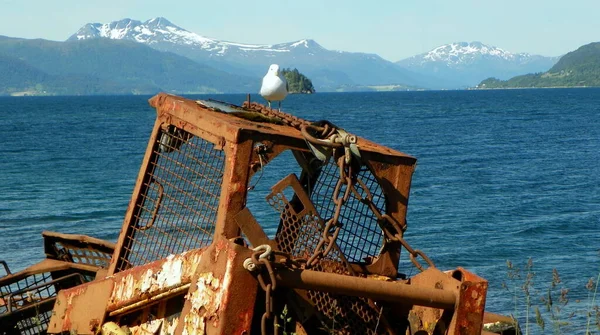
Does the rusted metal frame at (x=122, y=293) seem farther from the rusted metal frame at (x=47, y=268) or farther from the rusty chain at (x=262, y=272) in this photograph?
the rusted metal frame at (x=47, y=268)

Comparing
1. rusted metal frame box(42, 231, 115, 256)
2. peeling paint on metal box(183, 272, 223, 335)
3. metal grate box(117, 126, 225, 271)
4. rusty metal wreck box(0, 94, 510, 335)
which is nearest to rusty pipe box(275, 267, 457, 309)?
rusty metal wreck box(0, 94, 510, 335)

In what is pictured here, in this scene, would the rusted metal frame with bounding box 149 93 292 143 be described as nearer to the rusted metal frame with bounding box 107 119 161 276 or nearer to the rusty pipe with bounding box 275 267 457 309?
the rusted metal frame with bounding box 107 119 161 276

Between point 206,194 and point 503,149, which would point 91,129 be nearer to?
point 503,149

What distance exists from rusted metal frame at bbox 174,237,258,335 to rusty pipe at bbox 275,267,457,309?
0.58 feet

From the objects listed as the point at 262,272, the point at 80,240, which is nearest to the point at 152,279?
the point at 262,272

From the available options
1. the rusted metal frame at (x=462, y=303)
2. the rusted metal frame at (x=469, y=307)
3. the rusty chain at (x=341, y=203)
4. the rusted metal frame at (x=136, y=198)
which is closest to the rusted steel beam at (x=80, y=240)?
the rusted metal frame at (x=136, y=198)

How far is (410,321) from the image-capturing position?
4.98m

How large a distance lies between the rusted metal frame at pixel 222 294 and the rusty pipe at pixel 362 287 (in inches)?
7.0

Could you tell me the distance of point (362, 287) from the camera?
4156 mm

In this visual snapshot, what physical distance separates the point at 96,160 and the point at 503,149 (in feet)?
72.1

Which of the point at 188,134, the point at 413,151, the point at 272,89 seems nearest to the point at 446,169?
the point at 413,151

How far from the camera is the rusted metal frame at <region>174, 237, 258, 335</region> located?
156 inches

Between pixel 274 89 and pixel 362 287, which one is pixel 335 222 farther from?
pixel 274 89

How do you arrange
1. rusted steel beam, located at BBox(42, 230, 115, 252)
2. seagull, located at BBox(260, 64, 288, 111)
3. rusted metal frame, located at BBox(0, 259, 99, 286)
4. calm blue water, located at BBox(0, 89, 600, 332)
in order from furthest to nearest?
1. calm blue water, located at BBox(0, 89, 600, 332)
2. seagull, located at BBox(260, 64, 288, 111)
3. rusted steel beam, located at BBox(42, 230, 115, 252)
4. rusted metal frame, located at BBox(0, 259, 99, 286)
